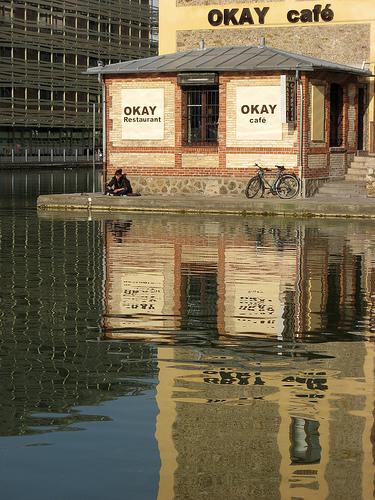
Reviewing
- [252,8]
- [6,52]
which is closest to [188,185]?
[252,8]

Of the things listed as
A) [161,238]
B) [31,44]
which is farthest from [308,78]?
[31,44]

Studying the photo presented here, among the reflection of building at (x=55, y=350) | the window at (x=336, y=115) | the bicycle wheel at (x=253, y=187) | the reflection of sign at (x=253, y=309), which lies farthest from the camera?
the window at (x=336, y=115)

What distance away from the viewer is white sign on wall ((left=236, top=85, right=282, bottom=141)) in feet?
126

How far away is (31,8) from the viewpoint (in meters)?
104

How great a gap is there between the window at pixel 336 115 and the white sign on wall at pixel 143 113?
597 cm

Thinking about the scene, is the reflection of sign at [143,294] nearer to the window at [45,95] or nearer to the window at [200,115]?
the window at [200,115]

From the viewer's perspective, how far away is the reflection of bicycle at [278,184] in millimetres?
38000

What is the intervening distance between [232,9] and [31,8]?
59.9 meters

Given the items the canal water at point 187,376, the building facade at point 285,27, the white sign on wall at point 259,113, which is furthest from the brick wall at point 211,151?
the canal water at point 187,376

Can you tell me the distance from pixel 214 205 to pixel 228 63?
584 cm

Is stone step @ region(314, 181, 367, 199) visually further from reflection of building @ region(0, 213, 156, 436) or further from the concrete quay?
reflection of building @ region(0, 213, 156, 436)

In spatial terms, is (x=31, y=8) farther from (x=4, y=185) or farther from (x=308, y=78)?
(x=308, y=78)

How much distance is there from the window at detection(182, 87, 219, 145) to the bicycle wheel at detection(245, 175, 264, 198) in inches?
91.3

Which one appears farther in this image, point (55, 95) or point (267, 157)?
point (55, 95)
